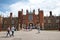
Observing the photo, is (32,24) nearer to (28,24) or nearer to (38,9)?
(28,24)

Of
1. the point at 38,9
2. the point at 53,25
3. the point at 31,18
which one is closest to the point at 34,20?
the point at 31,18

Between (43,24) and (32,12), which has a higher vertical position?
(32,12)

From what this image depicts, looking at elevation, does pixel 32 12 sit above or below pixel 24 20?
above

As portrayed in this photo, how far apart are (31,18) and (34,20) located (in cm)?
214

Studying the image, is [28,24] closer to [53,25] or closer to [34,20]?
[34,20]

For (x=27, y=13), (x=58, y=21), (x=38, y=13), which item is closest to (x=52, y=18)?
(x=58, y=21)

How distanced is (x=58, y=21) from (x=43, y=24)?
9.41 m

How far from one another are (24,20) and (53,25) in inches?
629

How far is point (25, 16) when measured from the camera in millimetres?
69938

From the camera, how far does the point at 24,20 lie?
69000 millimetres

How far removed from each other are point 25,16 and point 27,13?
1.92m

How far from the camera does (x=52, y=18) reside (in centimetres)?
7194

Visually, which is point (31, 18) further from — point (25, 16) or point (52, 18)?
point (52, 18)

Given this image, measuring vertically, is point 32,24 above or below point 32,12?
below
